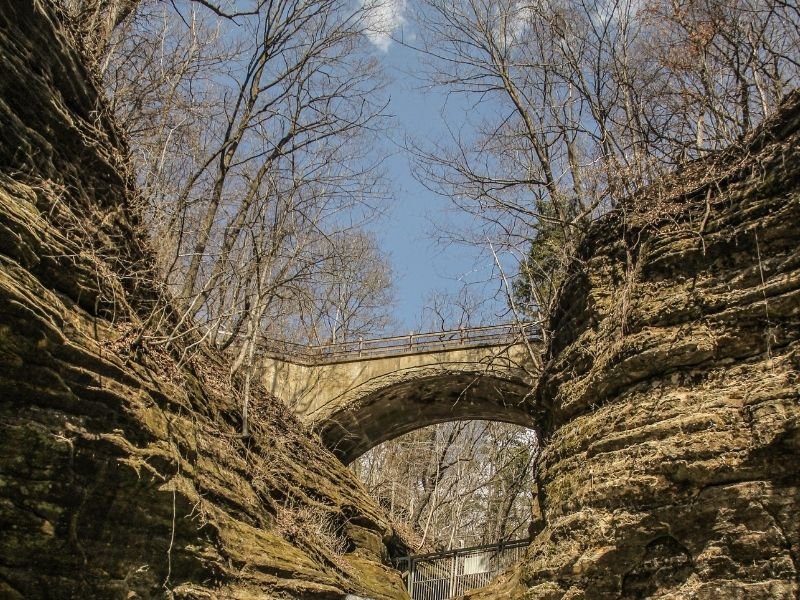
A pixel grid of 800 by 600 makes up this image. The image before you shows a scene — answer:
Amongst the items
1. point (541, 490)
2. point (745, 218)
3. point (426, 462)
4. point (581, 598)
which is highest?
point (426, 462)

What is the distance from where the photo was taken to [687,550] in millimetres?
5734

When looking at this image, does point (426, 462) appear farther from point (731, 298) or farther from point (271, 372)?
point (731, 298)

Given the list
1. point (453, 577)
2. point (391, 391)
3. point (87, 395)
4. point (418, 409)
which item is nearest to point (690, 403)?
point (87, 395)

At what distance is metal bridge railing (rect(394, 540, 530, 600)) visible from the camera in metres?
16.2

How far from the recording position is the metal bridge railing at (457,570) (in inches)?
640

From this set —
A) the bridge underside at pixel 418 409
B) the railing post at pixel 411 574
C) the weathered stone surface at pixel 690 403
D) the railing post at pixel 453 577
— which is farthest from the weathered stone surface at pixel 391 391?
the weathered stone surface at pixel 690 403

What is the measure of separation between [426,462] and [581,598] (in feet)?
69.5

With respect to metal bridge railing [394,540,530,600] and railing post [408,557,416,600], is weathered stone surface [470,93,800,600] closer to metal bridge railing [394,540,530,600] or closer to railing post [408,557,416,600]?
metal bridge railing [394,540,530,600]

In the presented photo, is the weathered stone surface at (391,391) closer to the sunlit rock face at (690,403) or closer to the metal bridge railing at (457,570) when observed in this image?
the metal bridge railing at (457,570)

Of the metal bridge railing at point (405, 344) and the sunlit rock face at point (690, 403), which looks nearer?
the sunlit rock face at point (690, 403)

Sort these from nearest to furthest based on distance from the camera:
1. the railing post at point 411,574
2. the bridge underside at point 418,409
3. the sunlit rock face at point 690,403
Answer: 1. the sunlit rock face at point 690,403
2. the railing post at point 411,574
3. the bridge underside at point 418,409

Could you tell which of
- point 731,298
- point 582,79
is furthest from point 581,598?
point 582,79

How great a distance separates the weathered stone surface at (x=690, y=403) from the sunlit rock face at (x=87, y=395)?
12.3 ft

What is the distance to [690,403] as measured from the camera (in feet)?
20.1
